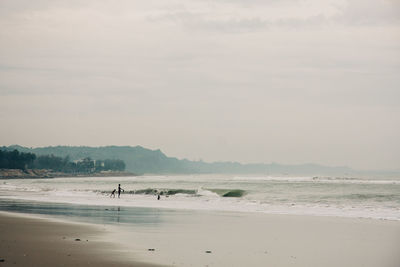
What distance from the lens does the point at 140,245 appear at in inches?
626

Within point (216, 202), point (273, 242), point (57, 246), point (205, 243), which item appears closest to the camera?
point (57, 246)

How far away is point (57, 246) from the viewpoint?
15023 millimetres

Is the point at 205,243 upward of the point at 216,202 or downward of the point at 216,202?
upward

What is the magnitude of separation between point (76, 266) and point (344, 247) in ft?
27.0

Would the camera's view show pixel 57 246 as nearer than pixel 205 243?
Yes

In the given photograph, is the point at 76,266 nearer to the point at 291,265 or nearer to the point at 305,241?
the point at 291,265

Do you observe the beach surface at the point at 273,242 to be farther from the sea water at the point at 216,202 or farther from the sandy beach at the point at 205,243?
the sea water at the point at 216,202

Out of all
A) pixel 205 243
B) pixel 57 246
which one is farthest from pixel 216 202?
pixel 57 246

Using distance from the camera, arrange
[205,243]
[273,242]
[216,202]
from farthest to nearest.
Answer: [216,202] → [273,242] → [205,243]

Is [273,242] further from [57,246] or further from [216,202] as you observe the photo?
[216,202]

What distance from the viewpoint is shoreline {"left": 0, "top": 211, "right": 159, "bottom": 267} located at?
40.9 ft

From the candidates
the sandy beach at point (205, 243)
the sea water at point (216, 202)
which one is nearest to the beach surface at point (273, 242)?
the sandy beach at point (205, 243)

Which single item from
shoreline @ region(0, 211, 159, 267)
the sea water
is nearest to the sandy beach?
shoreline @ region(0, 211, 159, 267)

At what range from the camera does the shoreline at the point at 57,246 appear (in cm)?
1247
